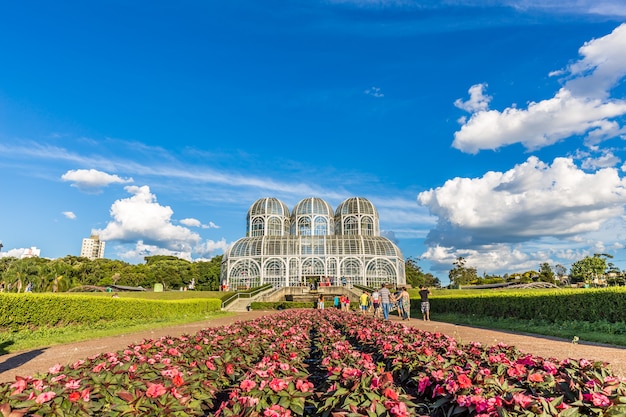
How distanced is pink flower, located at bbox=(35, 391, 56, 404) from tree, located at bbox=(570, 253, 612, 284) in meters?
76.7

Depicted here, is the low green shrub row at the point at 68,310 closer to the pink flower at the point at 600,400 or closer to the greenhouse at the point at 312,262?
the pink flower at the point at 600,400

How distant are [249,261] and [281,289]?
696 cm

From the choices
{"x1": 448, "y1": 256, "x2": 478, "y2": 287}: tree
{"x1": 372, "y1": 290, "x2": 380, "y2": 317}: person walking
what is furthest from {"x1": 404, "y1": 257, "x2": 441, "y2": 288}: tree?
{"x1": 372, "y1": 290, "x2": 380, "y2": 317}: person walking

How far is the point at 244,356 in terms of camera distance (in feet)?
18.6

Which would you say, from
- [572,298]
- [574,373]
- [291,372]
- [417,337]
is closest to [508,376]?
[574,373]

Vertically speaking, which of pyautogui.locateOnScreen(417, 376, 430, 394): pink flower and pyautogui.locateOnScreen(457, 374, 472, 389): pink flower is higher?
pyautogui.locateOnScreen(457, 374, 472, 389): pink flower

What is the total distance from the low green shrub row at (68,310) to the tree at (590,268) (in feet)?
226

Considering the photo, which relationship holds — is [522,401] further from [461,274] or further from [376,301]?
[461,274]

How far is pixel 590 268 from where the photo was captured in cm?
6750

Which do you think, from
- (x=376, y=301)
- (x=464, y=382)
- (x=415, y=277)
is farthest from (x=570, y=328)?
(x=415, y=277)

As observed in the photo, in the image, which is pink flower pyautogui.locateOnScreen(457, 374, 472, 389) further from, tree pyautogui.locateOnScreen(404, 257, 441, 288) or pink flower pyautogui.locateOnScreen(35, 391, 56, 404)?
tree pyautogui.locateOnScreen(404, 257, 441, 288)

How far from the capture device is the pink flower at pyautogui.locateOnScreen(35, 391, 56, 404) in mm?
2847

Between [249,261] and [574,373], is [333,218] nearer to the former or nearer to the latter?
[249,261]

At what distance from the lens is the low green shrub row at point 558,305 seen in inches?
472
